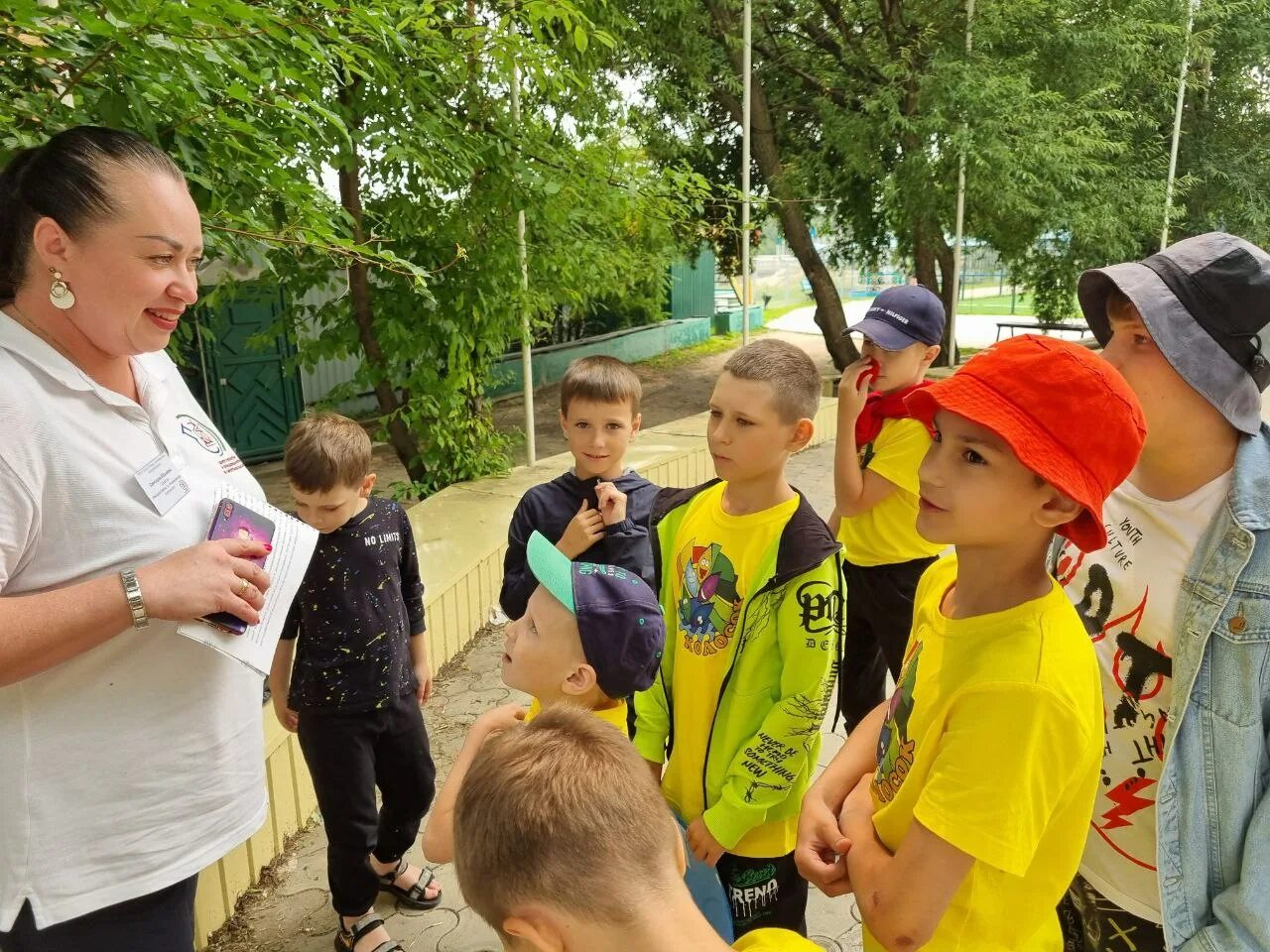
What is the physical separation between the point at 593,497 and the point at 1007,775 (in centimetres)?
154

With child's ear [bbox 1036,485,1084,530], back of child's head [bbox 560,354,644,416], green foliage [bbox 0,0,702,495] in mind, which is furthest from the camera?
back of child's head [bbox 560,354,644,416]

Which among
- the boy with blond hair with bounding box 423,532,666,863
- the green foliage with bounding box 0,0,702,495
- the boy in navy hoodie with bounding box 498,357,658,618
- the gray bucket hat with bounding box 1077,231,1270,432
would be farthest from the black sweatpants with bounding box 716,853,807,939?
the green foliage with bounding box 0,0,702,495

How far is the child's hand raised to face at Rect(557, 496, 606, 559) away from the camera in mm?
2312

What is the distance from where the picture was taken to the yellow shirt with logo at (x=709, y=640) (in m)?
1.89

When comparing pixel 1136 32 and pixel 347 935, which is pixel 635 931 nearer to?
pixel 347 935

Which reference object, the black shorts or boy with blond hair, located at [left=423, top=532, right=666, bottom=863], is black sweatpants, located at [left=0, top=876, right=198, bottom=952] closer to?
boy with blond hair, located at [left=423, top=532, right=666, bottom=863]

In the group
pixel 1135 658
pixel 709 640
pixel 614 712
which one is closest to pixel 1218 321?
pixel 1135 658

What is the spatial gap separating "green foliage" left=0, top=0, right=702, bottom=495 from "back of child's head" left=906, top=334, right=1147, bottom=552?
5.93 feet

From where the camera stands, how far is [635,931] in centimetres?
96

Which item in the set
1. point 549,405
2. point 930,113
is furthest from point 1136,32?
point 549,405

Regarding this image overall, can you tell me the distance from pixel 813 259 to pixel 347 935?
33.7ft

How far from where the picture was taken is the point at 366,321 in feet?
17.9

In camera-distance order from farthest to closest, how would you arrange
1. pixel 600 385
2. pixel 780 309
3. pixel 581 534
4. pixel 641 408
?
pixel 780 309 → pixel 641 408 → pixel 600 385 → pixel 581 534

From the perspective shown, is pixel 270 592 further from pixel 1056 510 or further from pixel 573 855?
pixel 1056 510
